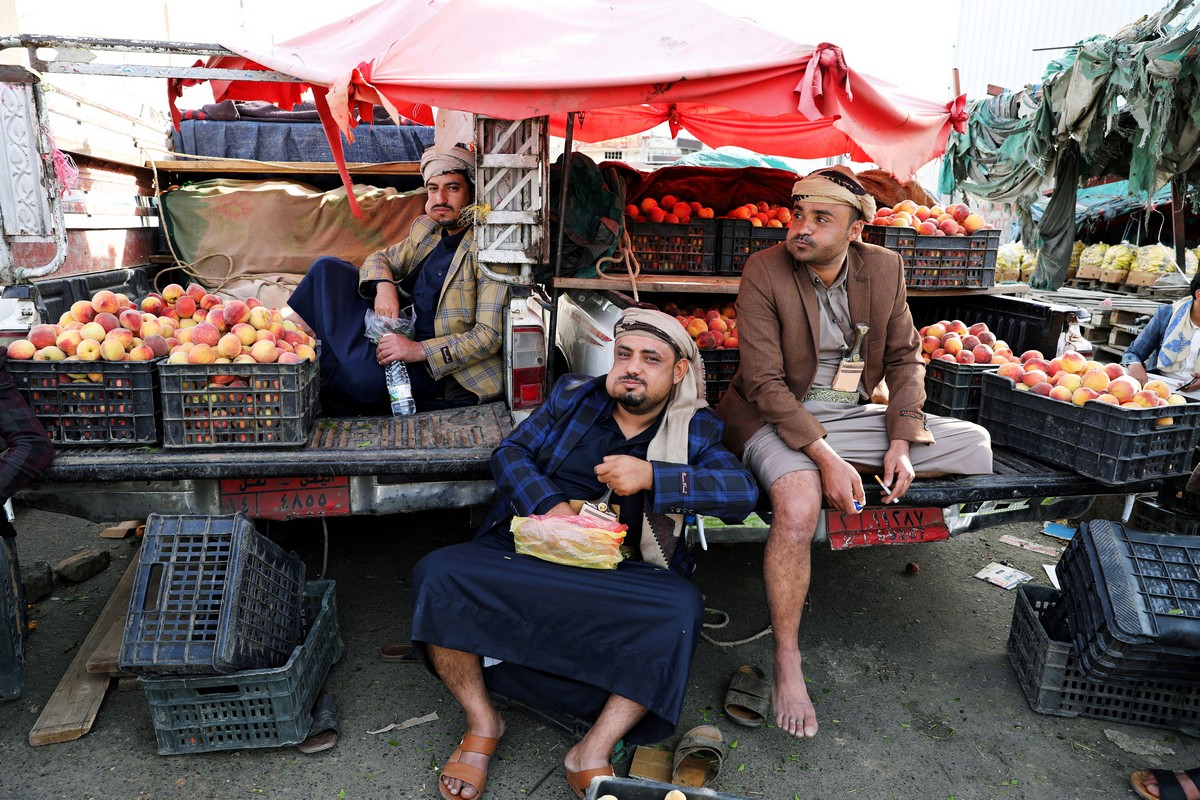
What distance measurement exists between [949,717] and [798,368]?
4.93 ft

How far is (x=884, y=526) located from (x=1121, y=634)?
885mm

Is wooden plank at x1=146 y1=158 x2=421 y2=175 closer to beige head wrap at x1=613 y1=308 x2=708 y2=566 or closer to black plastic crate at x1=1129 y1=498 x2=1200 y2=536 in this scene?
beige head wrap at x1=613 y1=308 x2=708 y2=566

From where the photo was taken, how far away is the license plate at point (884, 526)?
323 centimetres

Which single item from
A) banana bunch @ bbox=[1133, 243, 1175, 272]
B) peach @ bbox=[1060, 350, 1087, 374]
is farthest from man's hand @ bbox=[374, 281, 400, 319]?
banana bunch @ bbox=[1133, 243, 1175, 272]

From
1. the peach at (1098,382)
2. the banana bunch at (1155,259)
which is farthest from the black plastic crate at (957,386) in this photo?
the banana bunch at (1155,259)

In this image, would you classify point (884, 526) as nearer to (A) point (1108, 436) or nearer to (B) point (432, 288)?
(A) point (1108, 436)

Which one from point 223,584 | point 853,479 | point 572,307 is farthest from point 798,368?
point 223,584

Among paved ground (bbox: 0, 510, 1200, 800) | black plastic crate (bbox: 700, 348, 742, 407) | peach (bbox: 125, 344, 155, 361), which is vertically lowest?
paved ground (bbox: 0, 510, 1200, 800)

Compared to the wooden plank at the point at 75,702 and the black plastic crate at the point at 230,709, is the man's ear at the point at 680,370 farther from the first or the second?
the wooden plank at the point at 75,702

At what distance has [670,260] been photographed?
4.57 meters

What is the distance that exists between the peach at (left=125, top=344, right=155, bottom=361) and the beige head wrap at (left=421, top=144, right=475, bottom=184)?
1.70 meters

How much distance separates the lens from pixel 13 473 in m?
2.78

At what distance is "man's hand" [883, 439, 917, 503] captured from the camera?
10.4 ft

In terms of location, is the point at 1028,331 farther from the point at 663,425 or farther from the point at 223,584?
the point at 223,584
